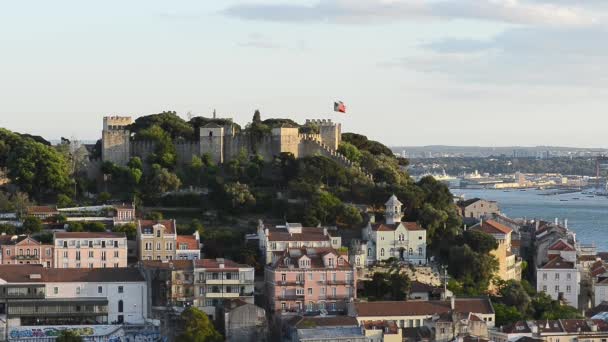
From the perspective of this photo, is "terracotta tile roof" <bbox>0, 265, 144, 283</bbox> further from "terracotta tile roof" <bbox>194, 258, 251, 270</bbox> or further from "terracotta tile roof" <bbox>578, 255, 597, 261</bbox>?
"terracotta tile roof" <bbox>578, 255, 597, 261</bbox>

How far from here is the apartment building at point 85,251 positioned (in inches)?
1738

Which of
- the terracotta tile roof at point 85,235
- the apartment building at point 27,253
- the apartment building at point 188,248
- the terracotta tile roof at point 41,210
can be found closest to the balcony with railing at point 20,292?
the apartment building at point 27,253

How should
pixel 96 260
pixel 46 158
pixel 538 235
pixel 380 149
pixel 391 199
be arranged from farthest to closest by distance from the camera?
1. pixel 380 149
2. pixel 538 235
3. pixel 46 158
4. pixel 391 199
5. pixel 96 260

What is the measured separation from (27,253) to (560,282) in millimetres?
18527

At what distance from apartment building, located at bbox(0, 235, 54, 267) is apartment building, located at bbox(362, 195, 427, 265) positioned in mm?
10442

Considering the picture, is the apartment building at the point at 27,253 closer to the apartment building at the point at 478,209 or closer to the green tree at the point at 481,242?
the green tree at the point at 481,242

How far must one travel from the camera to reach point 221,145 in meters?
54.9

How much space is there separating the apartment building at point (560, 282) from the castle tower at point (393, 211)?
5527 millimetres

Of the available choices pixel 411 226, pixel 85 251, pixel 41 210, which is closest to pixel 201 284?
pixel 85 251

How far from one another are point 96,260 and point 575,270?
663 inches

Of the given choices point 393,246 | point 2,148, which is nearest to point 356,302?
point 393,246

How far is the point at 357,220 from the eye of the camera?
48.8 m

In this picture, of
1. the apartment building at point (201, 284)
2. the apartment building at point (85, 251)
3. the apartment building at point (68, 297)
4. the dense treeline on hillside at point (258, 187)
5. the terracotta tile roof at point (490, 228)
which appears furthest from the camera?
the terracotta tile roof at point (490, 228)

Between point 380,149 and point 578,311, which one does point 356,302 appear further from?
point 380,149
